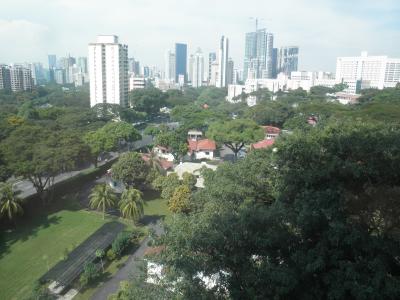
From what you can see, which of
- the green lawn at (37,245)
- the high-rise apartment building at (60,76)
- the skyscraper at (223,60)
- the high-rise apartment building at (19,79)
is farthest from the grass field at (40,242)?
the high-rise apartment building at (60,76)

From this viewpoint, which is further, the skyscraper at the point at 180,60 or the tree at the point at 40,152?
the skyscraper at the point at 180,60

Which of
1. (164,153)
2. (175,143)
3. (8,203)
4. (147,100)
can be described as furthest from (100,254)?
(147,100)

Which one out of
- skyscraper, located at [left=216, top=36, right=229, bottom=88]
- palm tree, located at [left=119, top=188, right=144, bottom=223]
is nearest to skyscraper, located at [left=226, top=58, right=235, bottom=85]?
skyscraper, located at [left=216, top=36, right=229, bottom=88]

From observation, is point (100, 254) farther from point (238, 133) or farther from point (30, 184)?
point (238, 133)

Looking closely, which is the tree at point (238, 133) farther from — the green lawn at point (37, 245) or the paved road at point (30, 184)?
the green lawn at point (37, 245)

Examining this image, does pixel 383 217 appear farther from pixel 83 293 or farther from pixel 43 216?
pixel 43 216

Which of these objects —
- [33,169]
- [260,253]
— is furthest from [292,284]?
[33,169]
